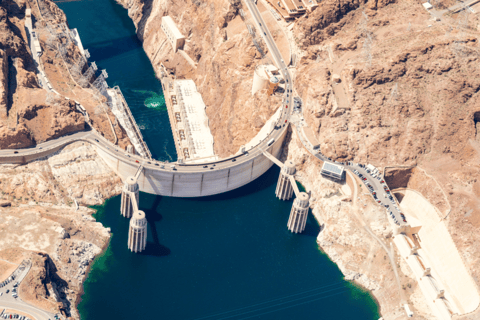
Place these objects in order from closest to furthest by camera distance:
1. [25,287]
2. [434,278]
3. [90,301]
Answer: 1. [25,287]
2. [90,301]
3. [434,278]

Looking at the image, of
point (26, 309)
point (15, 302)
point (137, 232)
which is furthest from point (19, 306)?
point (137, 232)

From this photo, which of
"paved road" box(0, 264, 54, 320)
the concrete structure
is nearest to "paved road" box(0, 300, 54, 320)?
"paved road" box(0, 264, 54, 320)

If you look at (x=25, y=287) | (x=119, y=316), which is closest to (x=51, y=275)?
(x=25, y=287)

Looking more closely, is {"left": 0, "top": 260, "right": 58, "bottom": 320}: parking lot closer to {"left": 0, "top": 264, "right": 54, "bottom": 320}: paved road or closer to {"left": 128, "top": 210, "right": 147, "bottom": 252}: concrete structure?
{"left": 0, "top": 264, "right": 54, "bottom": 320}: paved road

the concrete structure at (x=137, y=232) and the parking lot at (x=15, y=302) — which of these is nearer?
the parking lot at (x=15, y=302)

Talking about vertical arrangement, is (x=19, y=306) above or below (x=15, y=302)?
below

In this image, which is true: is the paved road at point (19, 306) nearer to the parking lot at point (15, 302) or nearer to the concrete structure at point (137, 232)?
the parking lot at point (15, 302)

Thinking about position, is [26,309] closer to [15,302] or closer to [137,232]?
[15,302]

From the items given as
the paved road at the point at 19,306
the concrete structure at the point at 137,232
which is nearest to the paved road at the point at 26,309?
the paved road at the point at 19,306

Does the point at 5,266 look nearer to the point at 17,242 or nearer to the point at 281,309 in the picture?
the point at 17,242
